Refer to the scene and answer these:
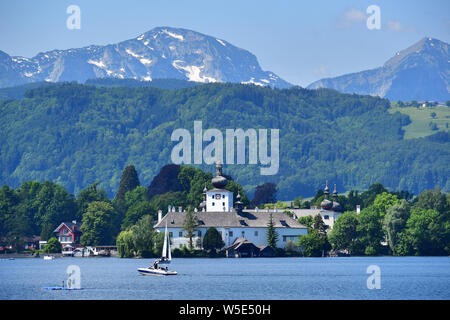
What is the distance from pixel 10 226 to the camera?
525 ft

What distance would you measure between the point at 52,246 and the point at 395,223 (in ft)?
166

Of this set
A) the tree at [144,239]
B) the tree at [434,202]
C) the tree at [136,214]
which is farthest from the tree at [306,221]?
the tree at [144,239]

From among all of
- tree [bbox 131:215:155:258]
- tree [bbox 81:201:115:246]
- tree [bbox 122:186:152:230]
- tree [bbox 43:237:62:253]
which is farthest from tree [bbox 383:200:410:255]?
tree [bbox 43:237:62:253]

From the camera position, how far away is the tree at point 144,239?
130875 mm

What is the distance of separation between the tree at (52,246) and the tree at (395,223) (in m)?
48.3

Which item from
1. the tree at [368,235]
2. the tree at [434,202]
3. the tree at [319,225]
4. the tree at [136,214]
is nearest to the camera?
Result: the tree at [368,235]

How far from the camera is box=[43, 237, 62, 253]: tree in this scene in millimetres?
152000

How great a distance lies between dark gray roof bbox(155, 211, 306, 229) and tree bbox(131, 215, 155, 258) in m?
8.56

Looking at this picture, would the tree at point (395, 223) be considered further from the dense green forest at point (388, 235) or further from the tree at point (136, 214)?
the tree at point (136, 214)

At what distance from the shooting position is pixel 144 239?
130875 millimetres

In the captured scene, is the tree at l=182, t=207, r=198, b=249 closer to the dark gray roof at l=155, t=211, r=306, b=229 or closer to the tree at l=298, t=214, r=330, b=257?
the dark gray roof at l=155, t=211, r=306, b=229

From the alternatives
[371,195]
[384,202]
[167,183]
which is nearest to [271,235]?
[384,202]
